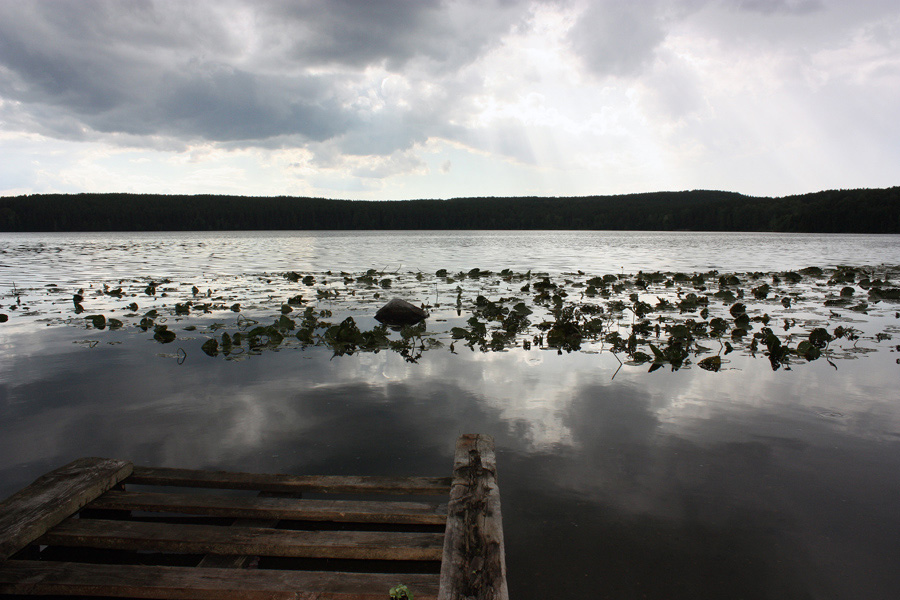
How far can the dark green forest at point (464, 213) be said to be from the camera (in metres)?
109

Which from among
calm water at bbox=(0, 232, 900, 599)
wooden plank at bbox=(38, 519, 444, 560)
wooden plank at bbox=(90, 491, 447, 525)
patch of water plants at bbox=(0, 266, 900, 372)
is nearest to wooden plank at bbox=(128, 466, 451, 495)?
wooden plank at bbox=(90, 491, 447, 525)

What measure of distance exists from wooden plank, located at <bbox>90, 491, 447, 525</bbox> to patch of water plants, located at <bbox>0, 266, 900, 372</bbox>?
4.97m

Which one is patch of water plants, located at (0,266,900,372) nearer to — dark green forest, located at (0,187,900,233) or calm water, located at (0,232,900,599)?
calm water, located at (0,232,900,599)

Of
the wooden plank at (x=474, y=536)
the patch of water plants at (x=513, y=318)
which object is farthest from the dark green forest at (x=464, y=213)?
the wooden plank at (x=474, y=536)

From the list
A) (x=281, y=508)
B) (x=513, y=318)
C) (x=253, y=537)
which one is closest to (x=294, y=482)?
(x=281, y=508)

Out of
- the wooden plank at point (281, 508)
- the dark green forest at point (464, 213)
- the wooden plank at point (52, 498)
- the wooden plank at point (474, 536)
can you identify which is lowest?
the wooden plank at point (281, 508)

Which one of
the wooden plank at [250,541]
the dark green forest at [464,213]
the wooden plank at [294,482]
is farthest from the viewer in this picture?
the dark green forest at [464,213]

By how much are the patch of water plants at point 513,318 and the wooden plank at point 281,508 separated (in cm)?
497

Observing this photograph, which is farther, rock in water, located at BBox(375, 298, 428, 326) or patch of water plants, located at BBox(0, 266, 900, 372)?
rock in water, located at BBox(375, 298, 428, 326)

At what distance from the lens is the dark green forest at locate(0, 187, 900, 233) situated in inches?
4281

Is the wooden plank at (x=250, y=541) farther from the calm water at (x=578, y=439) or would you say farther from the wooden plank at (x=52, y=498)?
the calm water at (x=578, y=439)

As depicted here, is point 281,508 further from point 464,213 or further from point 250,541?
point 464,213

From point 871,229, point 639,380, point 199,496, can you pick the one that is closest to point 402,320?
point 639,380

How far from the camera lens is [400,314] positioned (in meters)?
12.0
